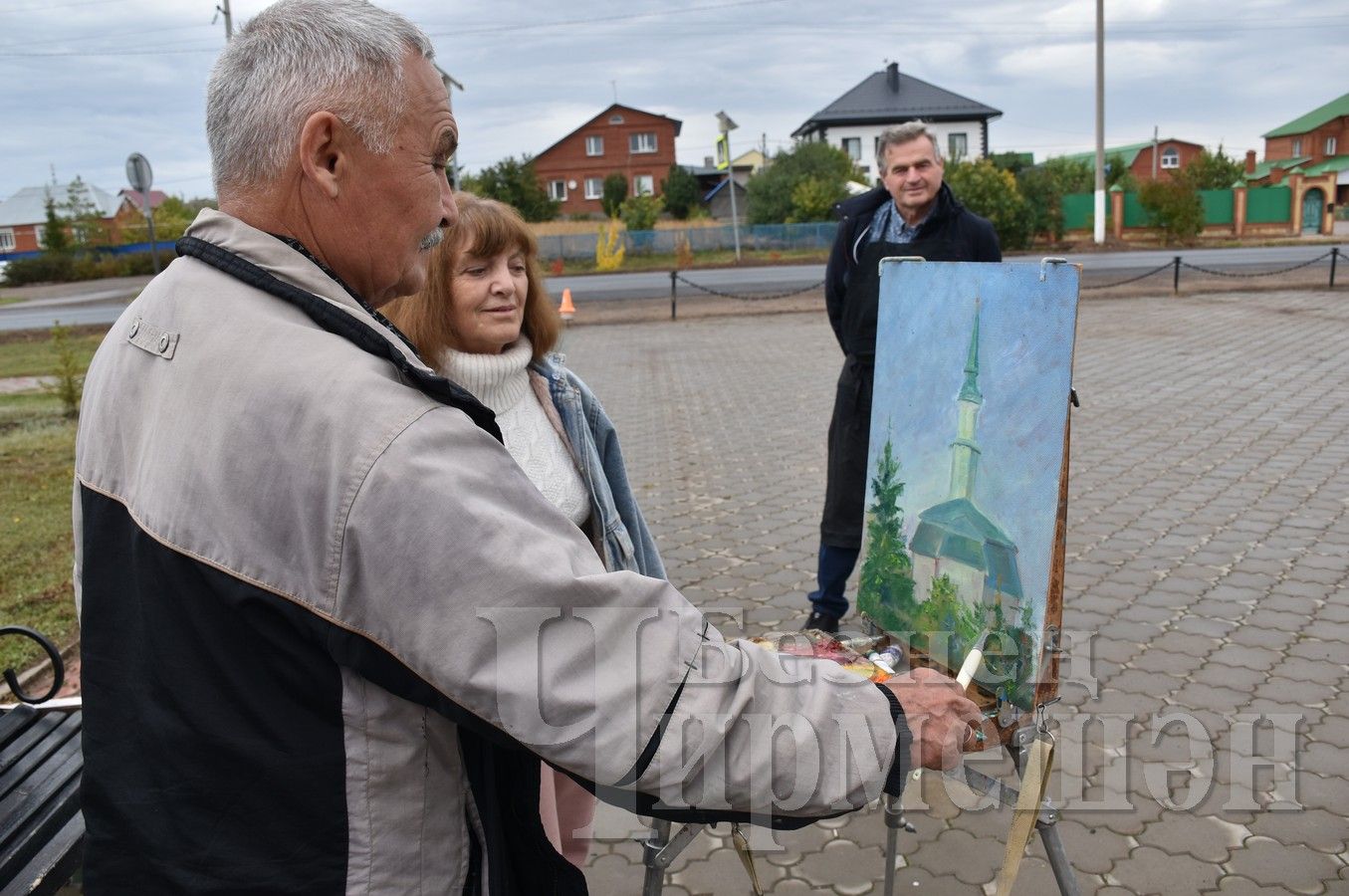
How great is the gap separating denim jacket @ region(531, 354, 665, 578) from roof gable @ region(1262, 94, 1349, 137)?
242ft

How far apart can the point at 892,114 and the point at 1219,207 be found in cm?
2004

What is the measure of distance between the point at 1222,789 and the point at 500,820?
2.88 meters

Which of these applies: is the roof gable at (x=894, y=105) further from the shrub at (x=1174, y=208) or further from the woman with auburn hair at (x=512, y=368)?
the woman with auburn hair at (x=512, y=368)

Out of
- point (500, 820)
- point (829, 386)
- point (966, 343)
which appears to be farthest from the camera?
point (829, 386)

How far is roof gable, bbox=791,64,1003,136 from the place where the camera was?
177ft

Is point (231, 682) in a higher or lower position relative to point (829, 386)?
higher

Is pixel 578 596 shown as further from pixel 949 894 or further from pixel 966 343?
pixel 949 894

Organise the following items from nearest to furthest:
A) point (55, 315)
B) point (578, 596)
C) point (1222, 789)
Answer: point (578, 596) → point (1222, 789) → point (55, 315)

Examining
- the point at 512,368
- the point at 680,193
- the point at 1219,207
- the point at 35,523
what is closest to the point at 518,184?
the point at 680,193

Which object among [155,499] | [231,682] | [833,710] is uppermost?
[155,499]

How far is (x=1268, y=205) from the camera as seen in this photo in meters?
39.1

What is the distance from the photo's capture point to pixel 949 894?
9.45 feet

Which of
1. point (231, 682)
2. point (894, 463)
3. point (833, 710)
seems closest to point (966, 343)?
point (894, 463)

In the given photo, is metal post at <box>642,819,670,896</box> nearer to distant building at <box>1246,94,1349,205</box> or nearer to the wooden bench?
the wooden bench
